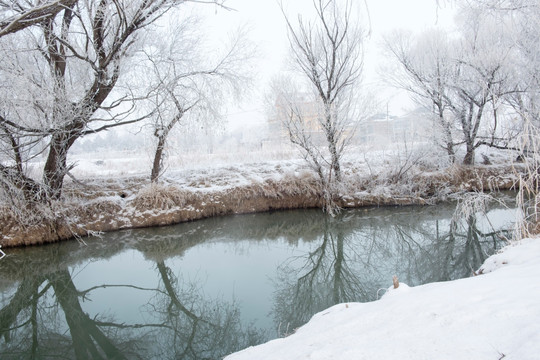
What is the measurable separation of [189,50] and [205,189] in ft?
12.9

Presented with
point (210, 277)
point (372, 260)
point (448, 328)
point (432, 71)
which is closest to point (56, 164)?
Result: point (210, 277)

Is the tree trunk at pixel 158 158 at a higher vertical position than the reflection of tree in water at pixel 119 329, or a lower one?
higher

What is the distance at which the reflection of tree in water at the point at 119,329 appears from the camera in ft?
11.2

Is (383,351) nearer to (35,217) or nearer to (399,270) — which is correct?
(399,270)

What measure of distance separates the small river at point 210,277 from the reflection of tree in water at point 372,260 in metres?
0.02

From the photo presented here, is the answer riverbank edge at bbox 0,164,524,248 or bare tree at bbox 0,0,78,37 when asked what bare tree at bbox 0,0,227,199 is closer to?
riverbank edge at bbox 0,164,524,248

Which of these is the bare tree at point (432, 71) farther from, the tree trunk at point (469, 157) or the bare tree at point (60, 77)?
the bare tree at point (60, 77)

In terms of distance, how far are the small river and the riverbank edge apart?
1.27 ft

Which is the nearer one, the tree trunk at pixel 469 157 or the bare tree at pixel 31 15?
the bare tree at pixel 31 15

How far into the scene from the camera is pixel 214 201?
9.16 metres

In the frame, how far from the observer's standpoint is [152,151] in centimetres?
966

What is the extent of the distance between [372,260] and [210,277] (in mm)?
2932

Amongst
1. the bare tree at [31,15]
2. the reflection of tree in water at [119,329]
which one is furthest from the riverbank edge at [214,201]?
the bare tree at [31,15]

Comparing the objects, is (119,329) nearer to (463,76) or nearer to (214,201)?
(214,201)
